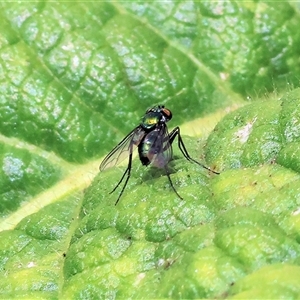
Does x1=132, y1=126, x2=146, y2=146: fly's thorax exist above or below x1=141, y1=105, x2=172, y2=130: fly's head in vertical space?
below

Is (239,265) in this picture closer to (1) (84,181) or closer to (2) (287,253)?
(2) (287,253)

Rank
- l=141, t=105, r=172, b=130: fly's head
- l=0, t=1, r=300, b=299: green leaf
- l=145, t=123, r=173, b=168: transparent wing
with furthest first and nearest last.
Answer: l=141, t=105, r=172, b=130: fly's head < l=145, t=123, r=173, b=168: transparent wing < l=0, t=1, r=300, b=299: green leaf

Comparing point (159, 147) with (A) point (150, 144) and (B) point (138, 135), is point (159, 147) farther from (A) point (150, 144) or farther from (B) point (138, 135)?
(B) point (138, 135)

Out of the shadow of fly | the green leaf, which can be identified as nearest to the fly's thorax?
the shadow of fly

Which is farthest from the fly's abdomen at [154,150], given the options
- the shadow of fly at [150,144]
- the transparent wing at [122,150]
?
the transparent wing at [122,150]

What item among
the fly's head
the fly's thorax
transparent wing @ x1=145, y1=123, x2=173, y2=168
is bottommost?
transparent wing @ x1=145, y1=123, x2=173, y2=168

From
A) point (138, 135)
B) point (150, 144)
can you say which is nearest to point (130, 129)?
point (138, 135)

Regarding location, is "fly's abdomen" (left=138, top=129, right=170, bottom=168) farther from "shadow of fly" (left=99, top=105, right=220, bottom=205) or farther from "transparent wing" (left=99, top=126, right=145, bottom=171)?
"transparent wing" (left=99, top=126, right=145, bottom=171)

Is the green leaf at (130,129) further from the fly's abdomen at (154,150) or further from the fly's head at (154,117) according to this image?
the fly's head at (154,117)
